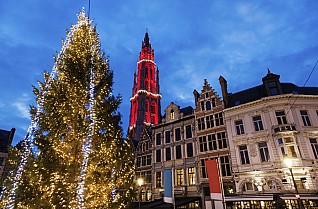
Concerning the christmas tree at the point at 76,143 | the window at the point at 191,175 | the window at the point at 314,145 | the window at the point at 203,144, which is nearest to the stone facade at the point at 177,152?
the window at the point at 191,175

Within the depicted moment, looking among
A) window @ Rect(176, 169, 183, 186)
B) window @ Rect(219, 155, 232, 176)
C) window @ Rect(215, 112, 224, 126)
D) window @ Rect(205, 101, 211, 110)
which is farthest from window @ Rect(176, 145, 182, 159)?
window @ Rect(205, 101, 211, 110)

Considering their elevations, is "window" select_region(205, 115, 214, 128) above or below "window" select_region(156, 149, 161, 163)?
above

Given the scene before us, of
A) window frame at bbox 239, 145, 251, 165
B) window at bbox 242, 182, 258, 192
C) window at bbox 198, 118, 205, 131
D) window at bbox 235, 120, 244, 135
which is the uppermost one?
window at bbox 198, 118, 205, 131

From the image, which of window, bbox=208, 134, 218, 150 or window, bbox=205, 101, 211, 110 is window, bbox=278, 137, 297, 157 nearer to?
window, bbox=208, 134, 218, 150

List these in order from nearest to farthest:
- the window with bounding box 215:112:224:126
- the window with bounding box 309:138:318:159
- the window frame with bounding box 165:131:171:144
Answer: the window with bounding box 309:138:318:159, the window with bounding box 215:112:224:126, the window frame with bounding box 165:131:171:144

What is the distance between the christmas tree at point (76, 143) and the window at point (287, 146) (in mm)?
14265

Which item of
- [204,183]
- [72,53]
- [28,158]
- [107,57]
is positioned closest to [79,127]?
[28,158]

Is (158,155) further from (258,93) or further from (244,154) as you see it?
(258,93)

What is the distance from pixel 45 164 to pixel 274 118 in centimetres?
1895

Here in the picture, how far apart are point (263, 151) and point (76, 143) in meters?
16.7

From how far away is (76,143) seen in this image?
355 inches

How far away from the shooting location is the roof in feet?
68.3

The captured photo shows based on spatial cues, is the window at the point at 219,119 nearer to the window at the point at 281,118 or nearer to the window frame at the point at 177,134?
the window frame at the point at 177,134

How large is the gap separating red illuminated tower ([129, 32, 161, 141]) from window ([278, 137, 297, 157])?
3272 cm
